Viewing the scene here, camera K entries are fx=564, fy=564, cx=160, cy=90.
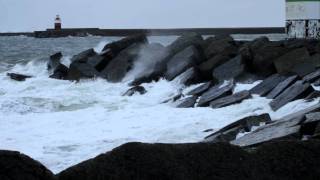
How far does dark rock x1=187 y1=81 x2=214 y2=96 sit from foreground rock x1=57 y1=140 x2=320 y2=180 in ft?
26.2

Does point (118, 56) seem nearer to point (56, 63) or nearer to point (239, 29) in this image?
point (56, 63)

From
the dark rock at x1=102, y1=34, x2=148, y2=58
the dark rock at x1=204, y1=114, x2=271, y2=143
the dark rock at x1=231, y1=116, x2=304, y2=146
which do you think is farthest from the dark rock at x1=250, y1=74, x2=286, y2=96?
the dark rock at x1=102, y1=34, x2=148, y2=58

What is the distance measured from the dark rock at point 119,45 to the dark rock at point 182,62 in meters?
2.91

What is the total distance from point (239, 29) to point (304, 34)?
124 ft

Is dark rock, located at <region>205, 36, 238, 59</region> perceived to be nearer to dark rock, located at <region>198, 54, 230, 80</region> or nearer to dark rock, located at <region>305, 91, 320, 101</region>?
dark rock, located at <region>198, 54, 230, 80</region>

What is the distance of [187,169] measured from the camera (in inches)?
123

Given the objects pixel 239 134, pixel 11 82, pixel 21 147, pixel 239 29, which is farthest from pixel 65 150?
pixel 239 29

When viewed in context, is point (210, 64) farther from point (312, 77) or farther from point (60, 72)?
point (60, 72)

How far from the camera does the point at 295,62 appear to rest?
38.8ft

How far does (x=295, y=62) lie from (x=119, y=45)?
6.86m

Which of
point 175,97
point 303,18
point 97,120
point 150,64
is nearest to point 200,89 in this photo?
point 175,97

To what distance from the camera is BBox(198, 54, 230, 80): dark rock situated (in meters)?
12.9

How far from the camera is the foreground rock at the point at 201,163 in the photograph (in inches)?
120

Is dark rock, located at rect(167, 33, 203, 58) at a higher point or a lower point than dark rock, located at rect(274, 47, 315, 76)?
higher
